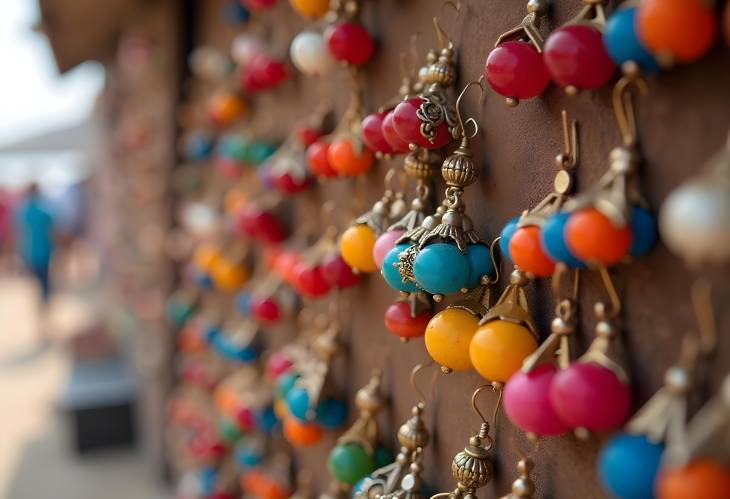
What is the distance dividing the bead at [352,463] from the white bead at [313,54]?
1.52 feet

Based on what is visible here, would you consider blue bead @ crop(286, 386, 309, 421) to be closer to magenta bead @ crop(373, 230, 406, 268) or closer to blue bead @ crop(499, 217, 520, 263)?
magenta bead @ crop(373, 230, 406, 268)

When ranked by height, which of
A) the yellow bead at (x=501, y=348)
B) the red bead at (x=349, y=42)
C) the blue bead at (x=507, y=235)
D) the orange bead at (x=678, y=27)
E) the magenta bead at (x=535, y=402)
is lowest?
the magenta bead at (x=535, y=402)

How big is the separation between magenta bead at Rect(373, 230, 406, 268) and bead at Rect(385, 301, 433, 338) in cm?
5

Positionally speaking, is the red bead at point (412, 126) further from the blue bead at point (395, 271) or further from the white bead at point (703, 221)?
the white bead at point (703, 221)

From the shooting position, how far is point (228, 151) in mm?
1327

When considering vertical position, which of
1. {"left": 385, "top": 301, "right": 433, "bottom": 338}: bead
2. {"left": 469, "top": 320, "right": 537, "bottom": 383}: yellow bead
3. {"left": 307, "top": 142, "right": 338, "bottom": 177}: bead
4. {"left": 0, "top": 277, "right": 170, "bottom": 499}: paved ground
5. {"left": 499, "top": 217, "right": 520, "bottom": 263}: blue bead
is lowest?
{"left": 0, "top": 277, "right": 170, "bottom": 499}: paved ground

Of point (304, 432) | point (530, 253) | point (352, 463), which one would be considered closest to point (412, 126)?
point (530, 253)

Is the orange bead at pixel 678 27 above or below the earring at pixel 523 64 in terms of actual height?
below

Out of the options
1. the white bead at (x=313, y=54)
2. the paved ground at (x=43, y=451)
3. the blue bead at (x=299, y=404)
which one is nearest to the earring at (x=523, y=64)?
the white bead at (x=313, y=54)

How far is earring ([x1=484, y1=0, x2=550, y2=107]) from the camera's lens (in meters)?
0.54

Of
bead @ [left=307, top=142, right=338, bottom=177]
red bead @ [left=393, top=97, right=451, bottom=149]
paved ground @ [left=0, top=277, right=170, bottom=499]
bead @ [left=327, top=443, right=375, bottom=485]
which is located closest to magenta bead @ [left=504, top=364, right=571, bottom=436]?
red bead @ [left=393, top=97, right=451, bottom=149]

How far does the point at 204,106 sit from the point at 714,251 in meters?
1.37

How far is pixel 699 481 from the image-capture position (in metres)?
0.38

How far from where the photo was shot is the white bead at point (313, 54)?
2.88 ft
